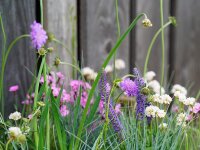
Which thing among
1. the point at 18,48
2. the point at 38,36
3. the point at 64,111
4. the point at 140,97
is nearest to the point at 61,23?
the point at 18,48

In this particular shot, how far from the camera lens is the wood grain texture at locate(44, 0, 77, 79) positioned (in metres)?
2.62

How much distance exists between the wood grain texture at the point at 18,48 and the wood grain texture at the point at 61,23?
11cm

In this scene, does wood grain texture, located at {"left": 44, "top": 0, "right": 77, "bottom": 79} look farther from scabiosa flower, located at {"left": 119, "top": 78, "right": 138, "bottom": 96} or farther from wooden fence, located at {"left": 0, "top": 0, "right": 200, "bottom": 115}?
scabiosa flower, located at {"left": 119, "top": 78, "right": 138, "bottom": 96}

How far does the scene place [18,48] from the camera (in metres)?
2.51

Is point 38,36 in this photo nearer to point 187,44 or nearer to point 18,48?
point 18,48

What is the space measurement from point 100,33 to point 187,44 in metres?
0.77

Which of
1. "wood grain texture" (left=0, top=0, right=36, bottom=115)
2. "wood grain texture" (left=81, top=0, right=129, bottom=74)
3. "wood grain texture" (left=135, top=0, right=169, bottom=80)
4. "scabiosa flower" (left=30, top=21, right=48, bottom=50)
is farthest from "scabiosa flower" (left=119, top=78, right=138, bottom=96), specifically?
"wood grain texture" (left=135, top=0, right=169, bottom=80)

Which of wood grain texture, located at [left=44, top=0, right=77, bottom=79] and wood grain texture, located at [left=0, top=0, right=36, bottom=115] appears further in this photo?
wood grain texture, located at [left=44, top=0, right=77, bottom=79]

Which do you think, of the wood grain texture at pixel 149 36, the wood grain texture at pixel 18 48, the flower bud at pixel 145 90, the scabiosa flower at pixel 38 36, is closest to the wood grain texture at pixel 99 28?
the wood grain texture at pixel 149 36

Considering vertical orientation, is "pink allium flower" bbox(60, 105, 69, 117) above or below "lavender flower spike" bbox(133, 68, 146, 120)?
above

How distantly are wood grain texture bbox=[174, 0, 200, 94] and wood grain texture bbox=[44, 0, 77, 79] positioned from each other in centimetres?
93

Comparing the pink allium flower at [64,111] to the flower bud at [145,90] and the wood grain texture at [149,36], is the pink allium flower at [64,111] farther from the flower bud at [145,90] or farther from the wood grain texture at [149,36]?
the wood grain texture at [149,36]

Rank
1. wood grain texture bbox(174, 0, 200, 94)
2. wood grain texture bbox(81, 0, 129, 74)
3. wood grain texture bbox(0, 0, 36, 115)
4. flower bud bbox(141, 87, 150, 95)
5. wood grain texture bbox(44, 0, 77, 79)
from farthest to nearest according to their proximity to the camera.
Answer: wood grain texture bbox(174, 0, 200, 94)
wood grain texture bbox(81, 0, 129, 74)
wood grain texture bbox(44, 0, 77, 79)
wood grain texture bbox(0, 0, 36, 115)
flower bud bbox(141, 87, 150, 95)

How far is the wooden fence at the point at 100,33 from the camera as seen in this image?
250 centimetres
